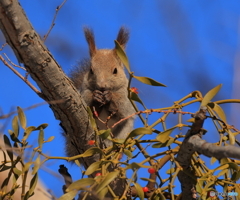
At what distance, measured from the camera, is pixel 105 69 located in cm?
245

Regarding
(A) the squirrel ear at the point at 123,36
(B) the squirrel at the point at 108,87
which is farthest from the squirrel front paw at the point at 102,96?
(A) the squirrel ear at the point at 123,36

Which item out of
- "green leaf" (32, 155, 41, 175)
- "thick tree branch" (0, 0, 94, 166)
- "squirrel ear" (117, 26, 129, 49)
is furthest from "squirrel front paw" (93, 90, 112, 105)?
"green leaf" (32, 155, 41, 175)

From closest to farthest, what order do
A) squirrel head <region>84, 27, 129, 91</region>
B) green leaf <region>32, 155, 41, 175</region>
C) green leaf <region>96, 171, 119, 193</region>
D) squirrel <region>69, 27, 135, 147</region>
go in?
1. green leaf <region>96, 171, 119, 193</region>
2. green leaf <region>32, 155, 41, 175</region>
3. squirrel <region>69, 27, 135, 147</region>
4. squirrel head <region>84, 27, 129, 91</region>

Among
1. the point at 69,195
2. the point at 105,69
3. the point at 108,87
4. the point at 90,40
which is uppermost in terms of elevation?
the point at 90,40

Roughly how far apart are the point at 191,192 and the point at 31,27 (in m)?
0.64

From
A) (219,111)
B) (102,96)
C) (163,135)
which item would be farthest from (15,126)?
(102,96)

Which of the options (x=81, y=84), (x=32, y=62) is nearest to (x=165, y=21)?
(x=32, y=62)

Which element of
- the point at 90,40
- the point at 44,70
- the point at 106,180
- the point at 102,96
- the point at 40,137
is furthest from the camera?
the point at 90,40

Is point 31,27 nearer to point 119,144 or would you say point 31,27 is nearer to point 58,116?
point 58,116

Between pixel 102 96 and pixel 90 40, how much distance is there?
0.55 m

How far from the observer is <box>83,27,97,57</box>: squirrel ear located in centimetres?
249

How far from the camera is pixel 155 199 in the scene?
0.88m

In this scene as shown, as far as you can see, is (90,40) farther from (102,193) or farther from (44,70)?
(102,193)

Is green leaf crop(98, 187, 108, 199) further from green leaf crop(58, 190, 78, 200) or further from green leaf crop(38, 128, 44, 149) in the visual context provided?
green leaf crop(38, 128, 44, 149)
